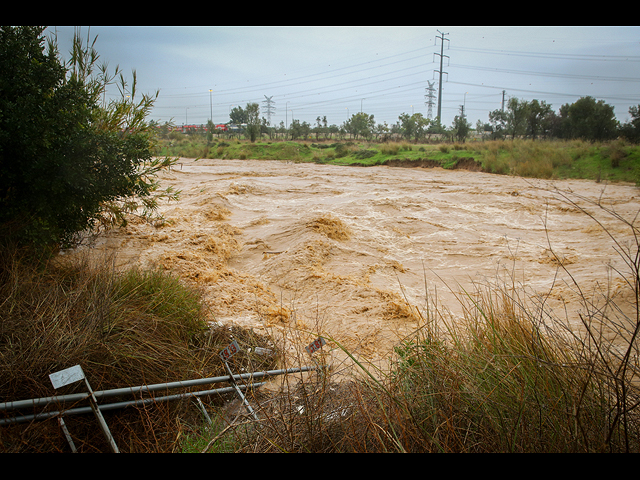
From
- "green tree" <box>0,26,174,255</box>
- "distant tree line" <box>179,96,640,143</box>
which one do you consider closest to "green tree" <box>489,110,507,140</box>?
"distant tree line" <box>179,96,640,143</box>

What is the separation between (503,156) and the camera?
22.4m

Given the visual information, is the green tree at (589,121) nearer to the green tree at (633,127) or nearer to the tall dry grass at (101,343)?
the green tree at (633,127)

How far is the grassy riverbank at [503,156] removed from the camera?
1777 cm

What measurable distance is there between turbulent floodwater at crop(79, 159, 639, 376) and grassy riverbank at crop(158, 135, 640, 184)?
8.91 feet

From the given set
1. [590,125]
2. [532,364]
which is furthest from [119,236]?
[590,125]

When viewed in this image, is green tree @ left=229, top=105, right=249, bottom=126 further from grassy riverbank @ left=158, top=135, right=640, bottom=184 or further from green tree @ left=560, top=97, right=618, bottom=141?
green tree @ left=560, top=97, right=618, bottom=141

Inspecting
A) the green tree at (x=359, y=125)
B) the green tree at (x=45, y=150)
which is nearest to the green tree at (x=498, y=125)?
the green tree at (x=359, y=125)

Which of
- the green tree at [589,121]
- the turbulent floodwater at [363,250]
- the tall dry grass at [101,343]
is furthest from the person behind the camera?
the green tree at [589,121]

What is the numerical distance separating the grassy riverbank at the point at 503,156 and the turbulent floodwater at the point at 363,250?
2715 millimetres

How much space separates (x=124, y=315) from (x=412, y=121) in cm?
5067

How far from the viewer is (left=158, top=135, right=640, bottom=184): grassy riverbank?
17.8 metres

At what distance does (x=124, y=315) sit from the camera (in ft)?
12.4

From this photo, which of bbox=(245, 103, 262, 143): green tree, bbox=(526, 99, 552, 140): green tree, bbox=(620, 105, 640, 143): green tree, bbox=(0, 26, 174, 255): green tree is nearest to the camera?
bbox=(0, 26, 174, 255): green tree

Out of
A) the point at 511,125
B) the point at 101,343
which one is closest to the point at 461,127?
the point at 511,125
